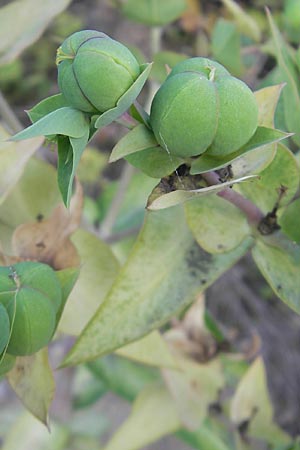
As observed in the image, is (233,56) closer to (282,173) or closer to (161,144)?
(282,173)

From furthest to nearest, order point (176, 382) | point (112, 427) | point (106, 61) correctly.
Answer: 1. point (112, 427)
2. point (176, 382)
3. point (106, 61)

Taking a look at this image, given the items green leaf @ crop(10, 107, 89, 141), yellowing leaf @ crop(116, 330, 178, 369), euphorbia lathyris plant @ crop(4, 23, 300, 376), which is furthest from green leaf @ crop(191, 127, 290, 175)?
yellowing leaf @ crop(116, 330, 178, 369)

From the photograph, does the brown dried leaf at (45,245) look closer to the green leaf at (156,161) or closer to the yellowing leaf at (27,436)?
the green leaf at (156,161)

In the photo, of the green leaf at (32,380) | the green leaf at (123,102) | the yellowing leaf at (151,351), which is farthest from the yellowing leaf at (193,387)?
the green leaf at (123,102)

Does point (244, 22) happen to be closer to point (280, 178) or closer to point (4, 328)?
point (280, 178)

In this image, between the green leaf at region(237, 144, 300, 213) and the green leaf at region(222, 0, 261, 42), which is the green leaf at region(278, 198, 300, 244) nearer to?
the green leaf at region(237, 144, 300, 213)

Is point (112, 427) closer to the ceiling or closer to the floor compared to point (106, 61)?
closer to the floor

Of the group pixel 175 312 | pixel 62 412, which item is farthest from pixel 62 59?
pixel 62 412
